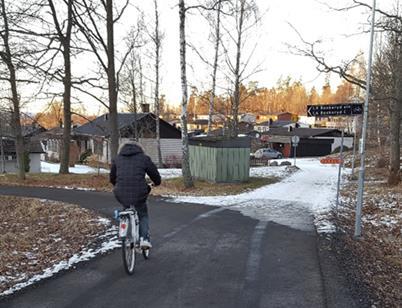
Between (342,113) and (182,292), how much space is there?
6256mm

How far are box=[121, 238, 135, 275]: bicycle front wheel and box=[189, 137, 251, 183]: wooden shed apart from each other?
48.7ft

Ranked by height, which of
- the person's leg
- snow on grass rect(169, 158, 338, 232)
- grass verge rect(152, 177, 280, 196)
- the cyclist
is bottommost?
grass verge rect(152, 177, 280, 196)

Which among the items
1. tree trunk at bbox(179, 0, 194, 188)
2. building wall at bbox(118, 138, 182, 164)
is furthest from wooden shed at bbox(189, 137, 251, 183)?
building wall at bbox(118, 138, 182, 164)

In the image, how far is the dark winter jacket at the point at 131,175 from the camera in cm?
620

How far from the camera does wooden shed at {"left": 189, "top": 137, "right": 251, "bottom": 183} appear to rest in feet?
68.7

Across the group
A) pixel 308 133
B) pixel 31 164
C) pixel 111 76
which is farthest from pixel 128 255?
pixel 308 133

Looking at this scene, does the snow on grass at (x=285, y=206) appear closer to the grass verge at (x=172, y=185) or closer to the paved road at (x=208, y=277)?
the paved road at (x=208, y=277)

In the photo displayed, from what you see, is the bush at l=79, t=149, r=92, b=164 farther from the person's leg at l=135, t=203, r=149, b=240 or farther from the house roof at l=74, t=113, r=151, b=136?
the person's leg at l=135, t=203, r=149, b=240

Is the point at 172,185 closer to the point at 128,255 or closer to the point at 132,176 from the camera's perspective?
the point at 132,176

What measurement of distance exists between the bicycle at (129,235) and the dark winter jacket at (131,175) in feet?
0.61

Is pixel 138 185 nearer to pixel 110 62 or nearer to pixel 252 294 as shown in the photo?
pixel 252 294

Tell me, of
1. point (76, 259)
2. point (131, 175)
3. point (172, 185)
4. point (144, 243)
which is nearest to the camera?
point (131, 175)

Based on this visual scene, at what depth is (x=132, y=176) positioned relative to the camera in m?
6.22

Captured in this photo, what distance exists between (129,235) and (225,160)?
15049 mm
